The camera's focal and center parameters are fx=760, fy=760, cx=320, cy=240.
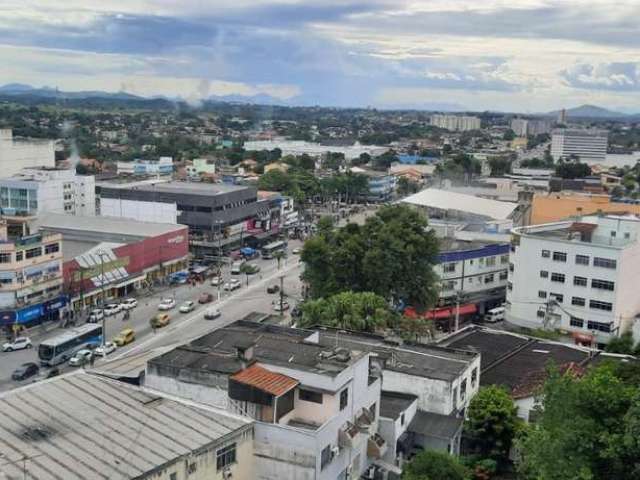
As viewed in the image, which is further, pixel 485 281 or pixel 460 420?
pixel 485 281

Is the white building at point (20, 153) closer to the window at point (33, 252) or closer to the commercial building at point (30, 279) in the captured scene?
the commercial building at point (30, 279)

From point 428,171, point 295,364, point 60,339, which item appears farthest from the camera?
point 428,171

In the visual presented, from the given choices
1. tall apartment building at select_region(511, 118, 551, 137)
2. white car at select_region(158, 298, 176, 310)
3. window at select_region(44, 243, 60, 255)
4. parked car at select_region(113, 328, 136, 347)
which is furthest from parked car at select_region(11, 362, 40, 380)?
tall apartment building at select_region(511, 118, 551, 137)

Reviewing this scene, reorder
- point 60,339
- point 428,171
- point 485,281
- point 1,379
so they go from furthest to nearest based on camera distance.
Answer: point 428,171 < point 485,281 < point 60,339 < point 1,379

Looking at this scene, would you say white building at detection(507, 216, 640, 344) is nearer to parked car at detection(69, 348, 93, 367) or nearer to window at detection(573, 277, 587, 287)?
window at detection(573, 277, 587, 287)

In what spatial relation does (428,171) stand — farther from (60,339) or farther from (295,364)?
(295,364)

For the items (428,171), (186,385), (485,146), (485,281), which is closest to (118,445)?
(186,385)
